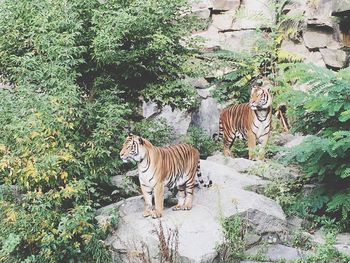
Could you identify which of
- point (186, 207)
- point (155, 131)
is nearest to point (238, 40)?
point (155, 131)

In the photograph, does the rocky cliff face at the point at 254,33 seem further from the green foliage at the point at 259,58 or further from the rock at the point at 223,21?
the green foliage at the point at 259,58

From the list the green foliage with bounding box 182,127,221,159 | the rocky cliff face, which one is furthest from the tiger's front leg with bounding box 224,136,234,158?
the rocky cliff face

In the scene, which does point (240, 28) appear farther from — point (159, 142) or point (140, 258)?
point (140, 258)

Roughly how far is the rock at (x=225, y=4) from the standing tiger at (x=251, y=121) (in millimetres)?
4707

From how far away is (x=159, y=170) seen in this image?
20.1 feet

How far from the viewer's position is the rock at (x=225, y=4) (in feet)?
43.3

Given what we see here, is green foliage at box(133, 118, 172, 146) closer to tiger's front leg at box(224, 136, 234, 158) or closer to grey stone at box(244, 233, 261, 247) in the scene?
tiger's front leg at box(224, 136, 234, 158)

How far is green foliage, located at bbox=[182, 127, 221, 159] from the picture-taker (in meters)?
9.37

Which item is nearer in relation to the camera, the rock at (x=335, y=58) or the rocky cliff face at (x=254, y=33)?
the rocky cliff face at (x=254, y=33)

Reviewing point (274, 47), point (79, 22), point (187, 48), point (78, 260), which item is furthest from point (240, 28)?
point (78, 260)

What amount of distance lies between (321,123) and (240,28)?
597 centimetres

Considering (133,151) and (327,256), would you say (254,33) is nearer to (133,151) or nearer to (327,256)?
(133,151)

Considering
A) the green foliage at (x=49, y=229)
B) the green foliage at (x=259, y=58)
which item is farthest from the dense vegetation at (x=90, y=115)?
the green foliage at (x=259, y=58)

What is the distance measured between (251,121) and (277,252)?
2.99 metres
